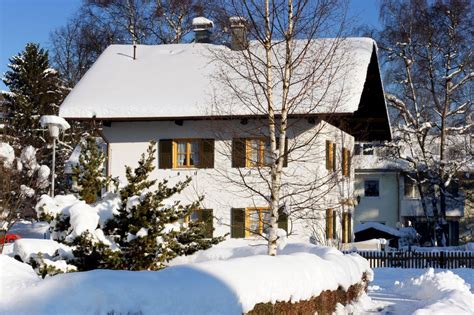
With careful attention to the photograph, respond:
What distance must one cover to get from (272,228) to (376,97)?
56.7 ft

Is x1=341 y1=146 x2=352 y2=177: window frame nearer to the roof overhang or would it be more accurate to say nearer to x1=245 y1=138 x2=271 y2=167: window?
the roof overhang

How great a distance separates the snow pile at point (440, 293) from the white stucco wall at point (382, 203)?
33871 millimetres

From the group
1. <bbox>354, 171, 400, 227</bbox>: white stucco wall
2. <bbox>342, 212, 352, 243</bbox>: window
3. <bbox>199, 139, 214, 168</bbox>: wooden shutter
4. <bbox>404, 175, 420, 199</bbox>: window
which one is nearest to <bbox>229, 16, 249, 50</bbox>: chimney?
<bbox>199, 139, 214, 168</bbox>: wooden shutter

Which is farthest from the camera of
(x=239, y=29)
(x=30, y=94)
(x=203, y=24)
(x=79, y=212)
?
(x=30, y=94)

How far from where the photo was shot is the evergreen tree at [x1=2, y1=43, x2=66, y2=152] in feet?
160

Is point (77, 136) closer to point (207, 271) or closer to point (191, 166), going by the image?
point (191, 166)

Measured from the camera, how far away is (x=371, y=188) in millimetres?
54781

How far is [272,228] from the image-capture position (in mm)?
14836

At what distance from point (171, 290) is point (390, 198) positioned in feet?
158

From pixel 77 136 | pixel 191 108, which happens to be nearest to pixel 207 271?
pixel 191 108

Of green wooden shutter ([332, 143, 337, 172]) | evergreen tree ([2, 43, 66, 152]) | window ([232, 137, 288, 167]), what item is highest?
evergreen tree ([2, 43, 66, 152])

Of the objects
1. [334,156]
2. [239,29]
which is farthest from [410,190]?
[239,29]

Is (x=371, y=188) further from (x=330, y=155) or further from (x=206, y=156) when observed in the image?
(x=206, y=156)

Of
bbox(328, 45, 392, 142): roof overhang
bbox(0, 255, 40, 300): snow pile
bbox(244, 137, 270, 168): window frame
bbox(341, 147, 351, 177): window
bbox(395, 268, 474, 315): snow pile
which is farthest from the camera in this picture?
bbox(341, 147, 351, 177): window
